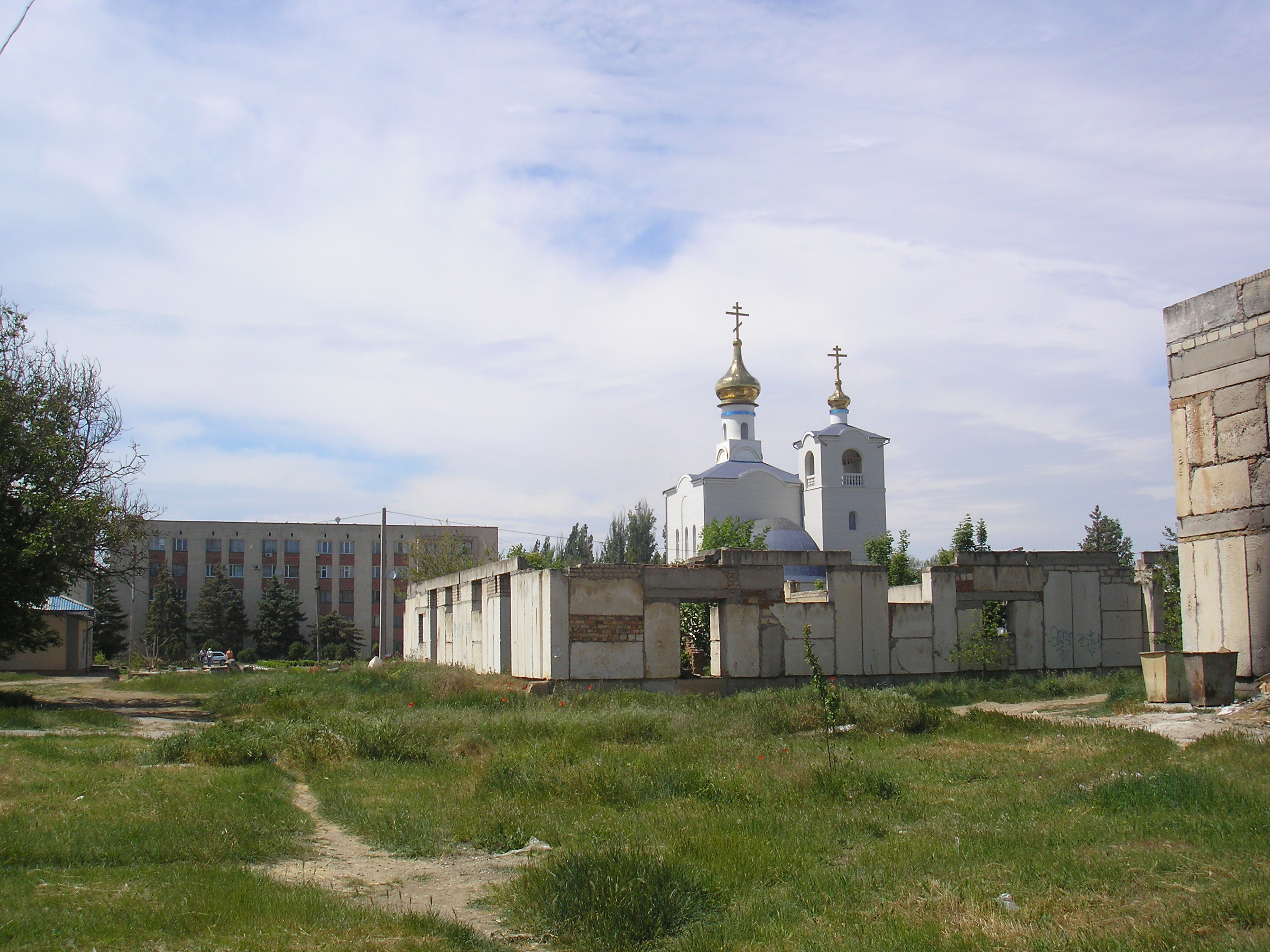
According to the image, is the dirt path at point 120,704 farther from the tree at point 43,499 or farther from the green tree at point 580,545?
the green tree at point 580,545

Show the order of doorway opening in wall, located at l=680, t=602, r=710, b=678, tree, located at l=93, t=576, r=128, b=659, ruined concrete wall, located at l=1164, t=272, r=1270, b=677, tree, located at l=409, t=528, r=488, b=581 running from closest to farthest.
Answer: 1. ruined concrete wall, located at l=1164, t=272, r=1270, b=677
2. doorway opening in wall, located at l=680, t=602, r=710, b=678
3. tree, located at l=409, t=528, r=488, b=581
4. tree, located at l=93, t=576, r=128, b=659

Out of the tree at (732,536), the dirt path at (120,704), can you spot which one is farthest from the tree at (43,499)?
the tree at (732,536)

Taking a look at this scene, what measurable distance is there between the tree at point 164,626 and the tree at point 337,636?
769 centimetres

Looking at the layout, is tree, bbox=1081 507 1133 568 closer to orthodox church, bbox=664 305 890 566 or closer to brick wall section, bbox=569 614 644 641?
orthodox church, bbox=664 305 890 566

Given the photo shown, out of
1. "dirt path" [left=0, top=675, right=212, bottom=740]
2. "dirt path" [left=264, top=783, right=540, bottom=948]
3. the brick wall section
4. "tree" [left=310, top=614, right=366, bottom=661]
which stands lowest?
"tree" [left=310, top=614, right=366, bottom=661]

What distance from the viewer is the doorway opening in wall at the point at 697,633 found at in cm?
2170

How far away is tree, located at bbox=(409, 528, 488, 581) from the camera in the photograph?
156 feet

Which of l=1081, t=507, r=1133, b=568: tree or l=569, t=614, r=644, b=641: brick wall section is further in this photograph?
l=1081, t=507, r=1133, b=568: tree

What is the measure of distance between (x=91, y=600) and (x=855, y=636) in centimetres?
4533

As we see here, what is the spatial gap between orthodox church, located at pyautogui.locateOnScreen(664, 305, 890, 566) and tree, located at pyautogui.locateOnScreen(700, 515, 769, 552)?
5.05m

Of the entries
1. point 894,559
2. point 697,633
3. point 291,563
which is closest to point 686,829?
point 697,633

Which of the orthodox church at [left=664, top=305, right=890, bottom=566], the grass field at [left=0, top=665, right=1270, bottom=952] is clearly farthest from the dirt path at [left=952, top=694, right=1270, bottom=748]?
the orthodox church at [left=664, top=305, right=890, bottom=566]

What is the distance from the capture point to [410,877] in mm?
6793

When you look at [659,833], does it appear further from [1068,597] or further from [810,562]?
[1068,597]
